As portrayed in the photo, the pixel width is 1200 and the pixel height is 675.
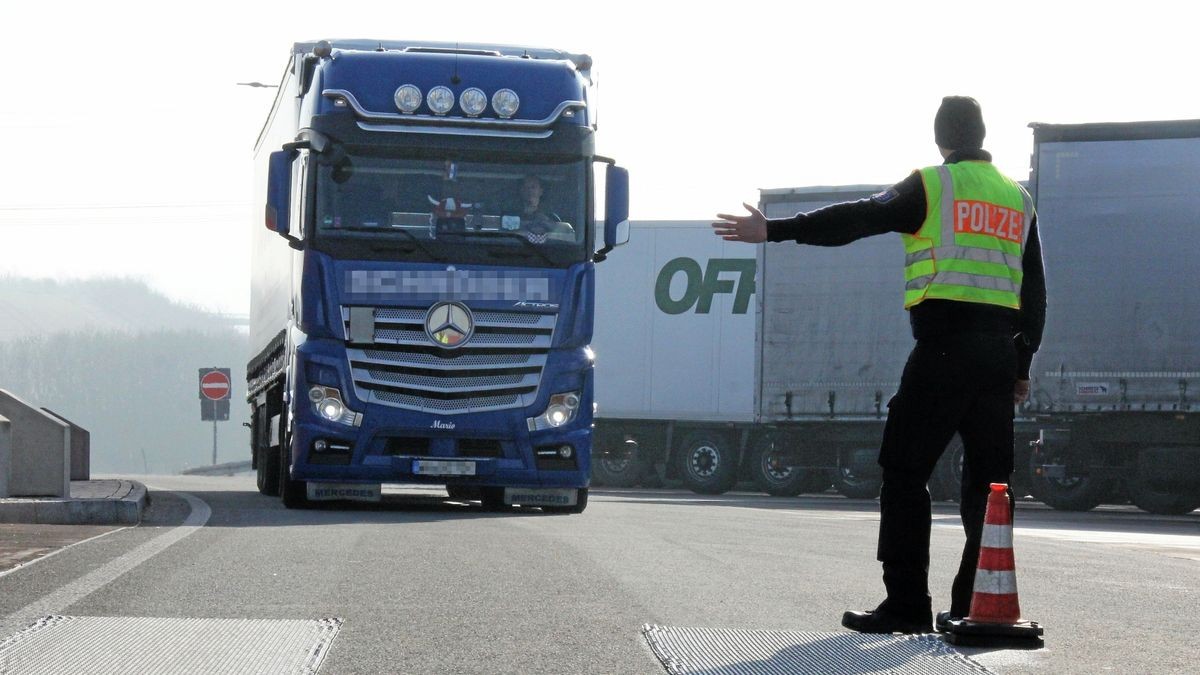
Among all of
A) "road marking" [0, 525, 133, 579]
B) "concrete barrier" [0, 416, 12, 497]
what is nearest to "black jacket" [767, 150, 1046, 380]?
"road marking" [0, 525, 133, 579]

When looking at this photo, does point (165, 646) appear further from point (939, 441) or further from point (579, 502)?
point (579, 502)

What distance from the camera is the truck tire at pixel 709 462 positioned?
28.5 metres

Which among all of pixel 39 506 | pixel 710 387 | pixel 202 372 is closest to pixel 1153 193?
pixel 710 387

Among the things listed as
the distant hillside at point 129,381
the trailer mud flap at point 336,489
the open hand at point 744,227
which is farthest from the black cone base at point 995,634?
the distant hillside at point 129,381

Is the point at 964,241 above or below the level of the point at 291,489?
above

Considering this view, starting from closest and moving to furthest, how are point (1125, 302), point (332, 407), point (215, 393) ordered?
point (332, 407) → point (1125, 302) → point (215, 393)

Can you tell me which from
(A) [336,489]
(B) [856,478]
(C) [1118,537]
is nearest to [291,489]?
(A) [336,489]

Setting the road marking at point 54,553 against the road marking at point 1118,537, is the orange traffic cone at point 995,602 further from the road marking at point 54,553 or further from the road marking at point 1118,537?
the road marking at point 1118,537

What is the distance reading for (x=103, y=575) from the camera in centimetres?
792

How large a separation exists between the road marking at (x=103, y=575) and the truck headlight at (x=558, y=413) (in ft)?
9.44

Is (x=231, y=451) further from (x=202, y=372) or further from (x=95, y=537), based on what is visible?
(x=95, y=537)

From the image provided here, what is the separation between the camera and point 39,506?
1263cm

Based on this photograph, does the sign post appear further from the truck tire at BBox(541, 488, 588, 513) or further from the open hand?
the open hand

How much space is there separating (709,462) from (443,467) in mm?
15114
